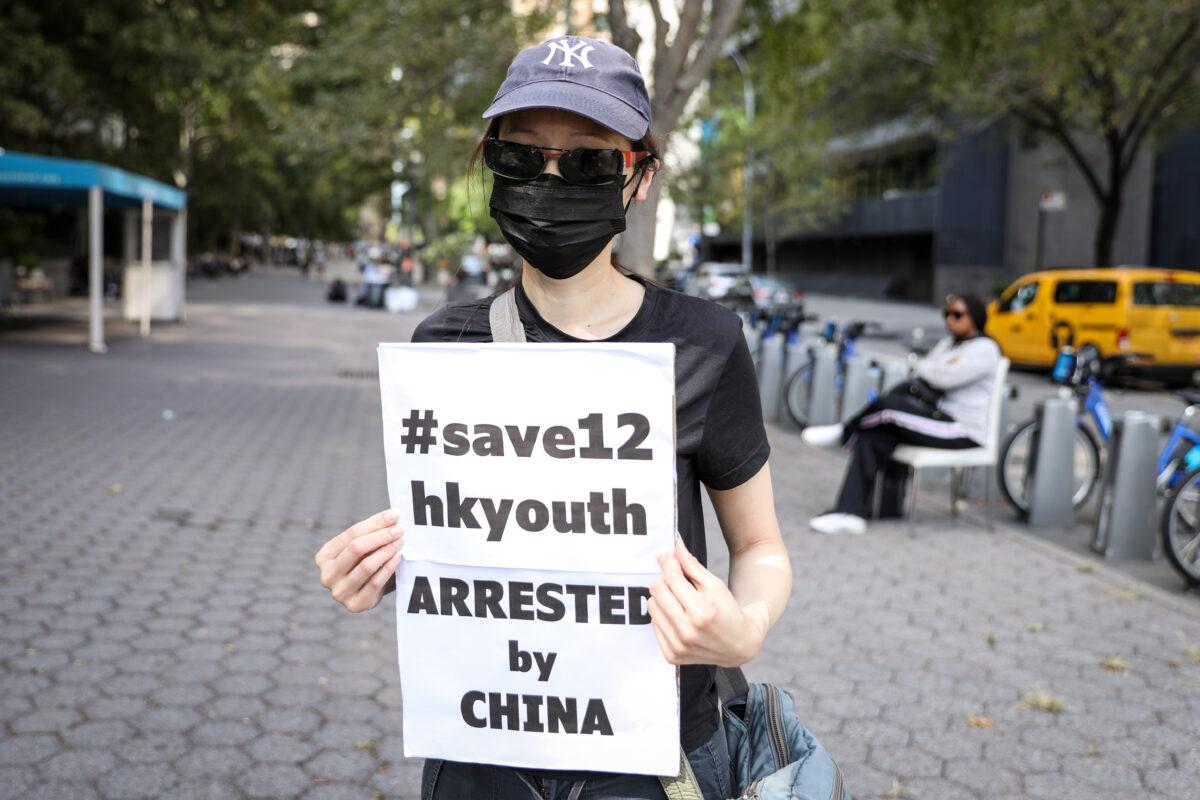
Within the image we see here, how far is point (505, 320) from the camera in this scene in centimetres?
178

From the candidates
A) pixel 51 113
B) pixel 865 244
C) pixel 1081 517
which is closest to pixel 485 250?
pixel 865 244

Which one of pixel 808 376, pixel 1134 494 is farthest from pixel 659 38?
pixel 1134 494

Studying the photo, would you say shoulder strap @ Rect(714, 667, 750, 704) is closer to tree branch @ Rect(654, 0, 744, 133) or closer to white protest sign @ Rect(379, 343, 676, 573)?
white protest sign @ Rect(379, 343, 676, 573)

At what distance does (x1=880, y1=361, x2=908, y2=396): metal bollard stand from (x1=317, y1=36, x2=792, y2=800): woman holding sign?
28.1ft

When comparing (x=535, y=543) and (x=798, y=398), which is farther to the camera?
(x=798, y=398)

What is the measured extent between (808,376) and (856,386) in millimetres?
1493

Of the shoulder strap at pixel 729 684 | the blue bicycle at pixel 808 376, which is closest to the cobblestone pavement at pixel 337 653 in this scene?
the shoulder strap at pixel 729 684

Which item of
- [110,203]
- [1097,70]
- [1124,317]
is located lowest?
[1124,317]

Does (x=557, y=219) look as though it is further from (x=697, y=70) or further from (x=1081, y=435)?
(x=697, y=70)

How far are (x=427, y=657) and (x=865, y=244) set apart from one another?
55.0 meters

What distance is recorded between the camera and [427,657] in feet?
5.65

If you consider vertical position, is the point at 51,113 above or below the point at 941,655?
above

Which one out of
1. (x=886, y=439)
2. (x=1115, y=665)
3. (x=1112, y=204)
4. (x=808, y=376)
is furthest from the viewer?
(x=1112, y=204)

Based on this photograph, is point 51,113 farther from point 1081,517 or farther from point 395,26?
point 1081,517
